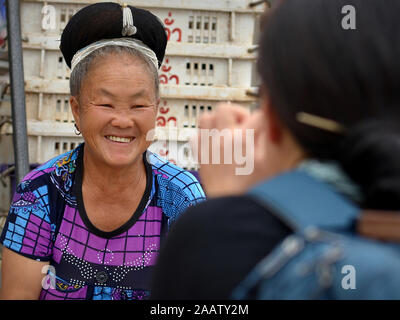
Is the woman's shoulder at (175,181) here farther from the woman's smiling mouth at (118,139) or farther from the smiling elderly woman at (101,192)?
the woman's smiling mouth at (118,139)

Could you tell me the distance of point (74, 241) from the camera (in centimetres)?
234

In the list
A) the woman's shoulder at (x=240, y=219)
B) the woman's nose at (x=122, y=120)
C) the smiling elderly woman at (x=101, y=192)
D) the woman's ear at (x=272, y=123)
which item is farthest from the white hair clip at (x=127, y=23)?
the woman's shoulder at (x=240, y=219)

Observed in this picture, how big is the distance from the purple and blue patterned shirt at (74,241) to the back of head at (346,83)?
60.6 inches

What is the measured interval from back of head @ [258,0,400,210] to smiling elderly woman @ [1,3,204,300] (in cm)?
150

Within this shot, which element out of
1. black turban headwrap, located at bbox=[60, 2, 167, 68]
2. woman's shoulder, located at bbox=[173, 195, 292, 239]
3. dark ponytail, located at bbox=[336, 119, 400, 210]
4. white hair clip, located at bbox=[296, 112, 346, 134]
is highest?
black turban headwrap, located at bbox=[60, 2, 167, 68]

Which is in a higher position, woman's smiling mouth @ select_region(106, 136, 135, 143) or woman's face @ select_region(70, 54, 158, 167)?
woman's face @ select_region(70, 54, 158, 167)

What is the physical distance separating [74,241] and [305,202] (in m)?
1.65

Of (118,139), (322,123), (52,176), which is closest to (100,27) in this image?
(118,139)

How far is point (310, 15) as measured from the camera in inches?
37.0

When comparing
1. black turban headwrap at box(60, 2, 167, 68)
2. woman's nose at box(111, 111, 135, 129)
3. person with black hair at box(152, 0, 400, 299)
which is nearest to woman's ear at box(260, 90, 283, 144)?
person with black hair at box(152, 0, 400, 299)

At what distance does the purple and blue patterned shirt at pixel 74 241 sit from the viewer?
231 cm

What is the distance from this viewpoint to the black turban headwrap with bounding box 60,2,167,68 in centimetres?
239

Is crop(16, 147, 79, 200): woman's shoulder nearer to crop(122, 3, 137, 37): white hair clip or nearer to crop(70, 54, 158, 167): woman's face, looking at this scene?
crop(70, 54, 158, 167): woman's face

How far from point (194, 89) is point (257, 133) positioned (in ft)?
10.2
